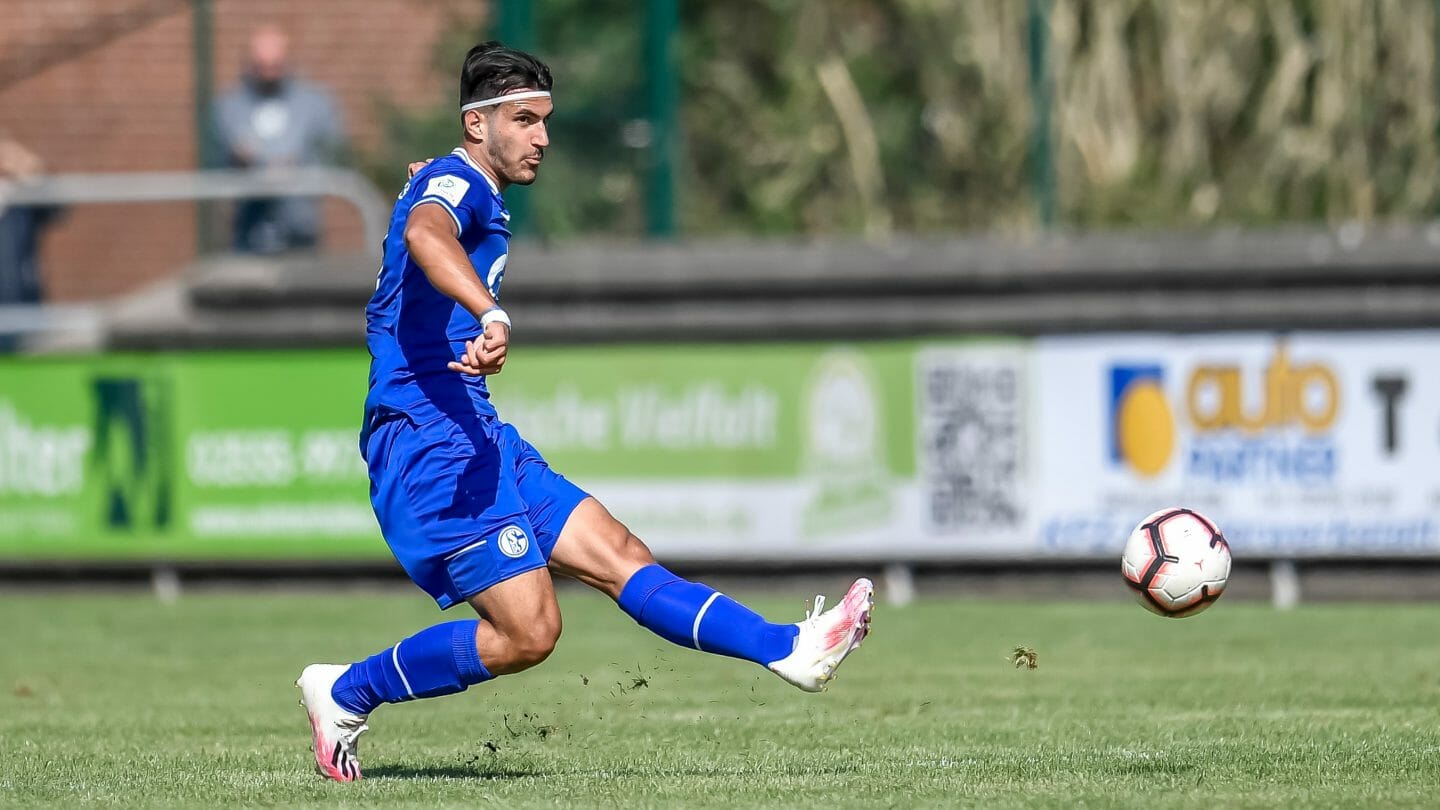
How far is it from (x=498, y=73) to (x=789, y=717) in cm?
294

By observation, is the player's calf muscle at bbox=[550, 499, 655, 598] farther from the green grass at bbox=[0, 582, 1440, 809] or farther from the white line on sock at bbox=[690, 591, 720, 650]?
the green grass at bbox=[0, 582, 1440, 809]

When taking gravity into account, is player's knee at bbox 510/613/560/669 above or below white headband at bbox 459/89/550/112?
below

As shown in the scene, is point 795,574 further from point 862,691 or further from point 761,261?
point 862,691

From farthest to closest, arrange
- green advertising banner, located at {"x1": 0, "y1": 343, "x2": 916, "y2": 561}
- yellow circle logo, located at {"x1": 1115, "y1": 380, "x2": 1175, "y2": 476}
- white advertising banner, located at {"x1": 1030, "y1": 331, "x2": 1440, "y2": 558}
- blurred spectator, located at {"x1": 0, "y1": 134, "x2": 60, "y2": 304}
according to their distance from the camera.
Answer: blurred spectator, located at {"x1": 0, "y1": 134, "x2": 60, "y2": 304} → green advertising banner, located at {"x1": 0, "y1": 343, "x2": 916, "y2": 561} → yellow circle logo, located at {"x1": 1115, "y1": 380, "x2": 1175, "y2": 476} → white advertising banner, located at {"x1": 1030, "y1": 331, "x2": 1440, "y2": 558}

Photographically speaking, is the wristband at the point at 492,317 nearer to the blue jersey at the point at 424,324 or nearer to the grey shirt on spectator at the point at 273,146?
the blue jersey at the point at 424,324

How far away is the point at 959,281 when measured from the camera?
571 inches

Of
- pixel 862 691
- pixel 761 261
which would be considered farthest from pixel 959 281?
pixel 862 691

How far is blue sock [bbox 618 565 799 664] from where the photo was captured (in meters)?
6.53

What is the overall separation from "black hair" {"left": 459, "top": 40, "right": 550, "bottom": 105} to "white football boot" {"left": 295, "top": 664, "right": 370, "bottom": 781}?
1796 mm

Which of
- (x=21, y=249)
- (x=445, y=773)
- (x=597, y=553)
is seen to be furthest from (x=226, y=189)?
(x=597, y=553)

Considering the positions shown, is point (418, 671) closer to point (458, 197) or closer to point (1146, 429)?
point (458, 197)

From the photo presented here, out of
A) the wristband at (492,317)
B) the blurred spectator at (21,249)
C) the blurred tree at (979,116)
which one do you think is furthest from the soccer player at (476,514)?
the blurred spectator at (21,249)

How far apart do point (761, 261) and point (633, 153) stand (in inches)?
55.9

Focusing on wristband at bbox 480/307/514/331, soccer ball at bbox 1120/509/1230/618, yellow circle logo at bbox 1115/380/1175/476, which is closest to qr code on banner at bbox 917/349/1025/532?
yellow circle logo at bbox 1115/380/1175/476
